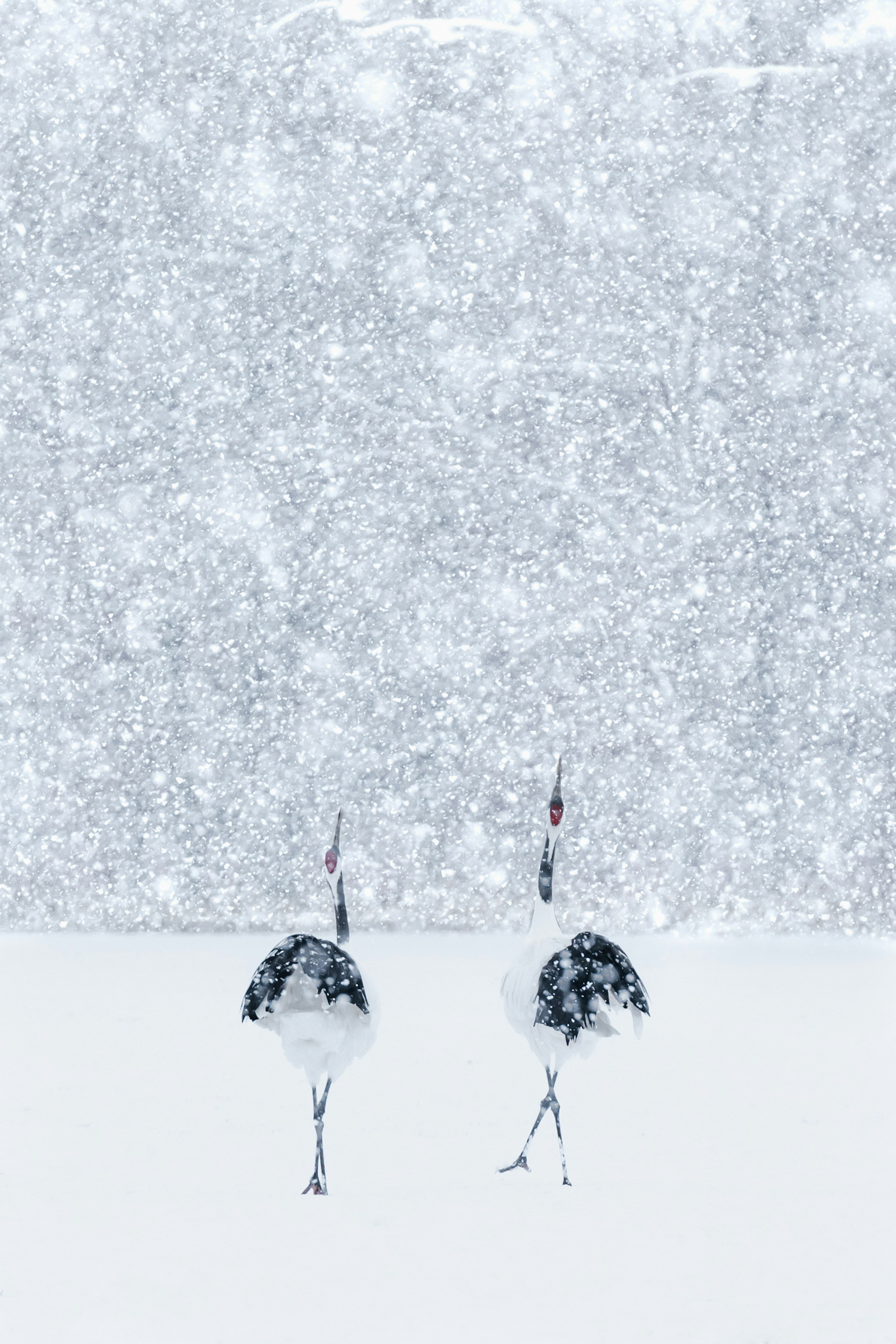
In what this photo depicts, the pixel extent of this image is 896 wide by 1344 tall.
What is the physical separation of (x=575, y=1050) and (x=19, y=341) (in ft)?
3.58

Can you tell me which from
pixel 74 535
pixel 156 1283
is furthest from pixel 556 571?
pixel 156 1283

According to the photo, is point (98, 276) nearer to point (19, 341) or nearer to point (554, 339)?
point (19, 341)

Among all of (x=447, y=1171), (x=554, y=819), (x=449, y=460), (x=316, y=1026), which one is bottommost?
(x=447, y=1171)

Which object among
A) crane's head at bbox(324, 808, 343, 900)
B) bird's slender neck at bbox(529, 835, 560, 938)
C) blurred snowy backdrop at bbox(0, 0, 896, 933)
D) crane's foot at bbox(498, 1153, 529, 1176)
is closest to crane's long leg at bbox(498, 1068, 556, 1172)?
crane's foot at bbox(498, 1153, 529, 1176)

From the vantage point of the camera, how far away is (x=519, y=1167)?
844 millimetres

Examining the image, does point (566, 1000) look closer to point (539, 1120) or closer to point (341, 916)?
point (539, 1120)

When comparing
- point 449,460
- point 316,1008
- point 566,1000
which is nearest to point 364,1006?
point 316,1008

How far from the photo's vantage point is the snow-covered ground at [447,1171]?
2.15 ft

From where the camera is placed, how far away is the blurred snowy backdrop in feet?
4.77

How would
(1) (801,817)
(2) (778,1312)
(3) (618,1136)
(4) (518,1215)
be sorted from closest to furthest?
(2) (778,1312), (4) (518,1215), (3) (618,1136), (1) (801,817)

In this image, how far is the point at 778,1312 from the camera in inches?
25.7

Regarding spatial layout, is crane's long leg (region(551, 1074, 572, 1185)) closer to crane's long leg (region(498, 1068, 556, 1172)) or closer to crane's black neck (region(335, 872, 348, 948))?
crane's long leg (region(498, 1068, 556, 1172))

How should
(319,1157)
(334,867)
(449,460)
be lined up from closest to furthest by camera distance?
1. (319,1157)
2. (334,867)
3. (449,460)

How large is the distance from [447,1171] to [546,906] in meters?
0.22
